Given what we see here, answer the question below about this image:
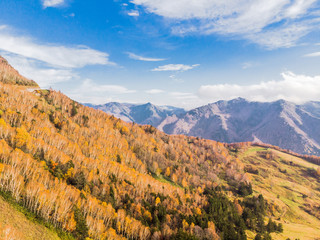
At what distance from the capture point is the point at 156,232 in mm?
106250

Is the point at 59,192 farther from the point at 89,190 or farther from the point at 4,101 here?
the point at 4,101

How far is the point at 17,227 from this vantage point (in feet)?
164

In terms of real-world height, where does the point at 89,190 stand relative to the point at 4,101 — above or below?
below

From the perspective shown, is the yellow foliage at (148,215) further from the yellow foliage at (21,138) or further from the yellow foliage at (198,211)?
the yellow foliage at (21,138)

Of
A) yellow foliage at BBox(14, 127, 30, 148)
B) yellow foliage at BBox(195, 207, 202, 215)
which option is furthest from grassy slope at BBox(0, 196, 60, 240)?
yellow foliage at BBox(195, 207, 202, 215)

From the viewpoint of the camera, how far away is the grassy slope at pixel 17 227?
44406mm

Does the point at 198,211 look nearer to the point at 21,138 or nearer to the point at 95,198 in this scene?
the point at 95,198

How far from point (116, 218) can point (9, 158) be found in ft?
253

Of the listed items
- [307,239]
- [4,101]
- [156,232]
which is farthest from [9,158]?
[307,239]

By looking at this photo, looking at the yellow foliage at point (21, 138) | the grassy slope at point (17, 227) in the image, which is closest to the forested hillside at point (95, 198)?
the yellow foliage at point (21, 138)

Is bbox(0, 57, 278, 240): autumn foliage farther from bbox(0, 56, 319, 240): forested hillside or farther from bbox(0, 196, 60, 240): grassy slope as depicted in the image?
bbox(0, 196, 60, 240): grassy slope

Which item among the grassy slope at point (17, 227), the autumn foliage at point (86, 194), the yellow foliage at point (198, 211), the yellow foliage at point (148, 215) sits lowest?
the yellow foliage at point (198, 211)

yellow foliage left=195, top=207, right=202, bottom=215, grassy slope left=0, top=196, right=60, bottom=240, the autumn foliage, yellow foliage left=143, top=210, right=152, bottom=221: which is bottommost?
yellow foliage left=195, top=207, right=202, bottom=215

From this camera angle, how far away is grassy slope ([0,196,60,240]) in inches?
1748
